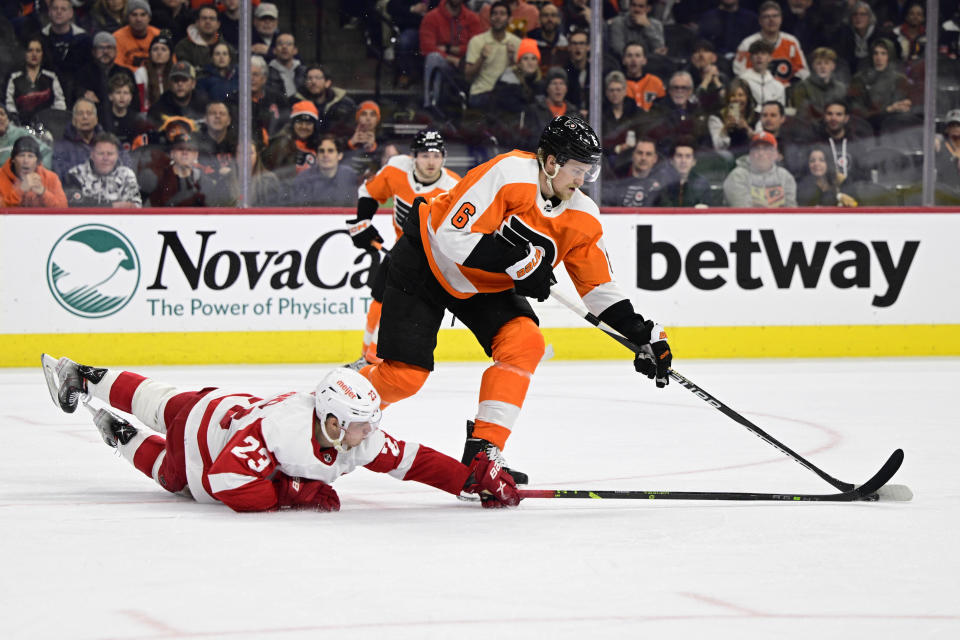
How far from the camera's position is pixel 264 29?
27.6 ft

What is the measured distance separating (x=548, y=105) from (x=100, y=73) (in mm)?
2773

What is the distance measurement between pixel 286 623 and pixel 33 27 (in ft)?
21.7

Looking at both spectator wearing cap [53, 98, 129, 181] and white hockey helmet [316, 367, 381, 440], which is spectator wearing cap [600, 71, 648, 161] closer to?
spectator wearing cap [53, 98, 129, 181]

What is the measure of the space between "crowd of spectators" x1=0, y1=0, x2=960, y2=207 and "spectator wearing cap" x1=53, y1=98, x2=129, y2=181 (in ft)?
0.04

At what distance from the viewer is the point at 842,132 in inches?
359

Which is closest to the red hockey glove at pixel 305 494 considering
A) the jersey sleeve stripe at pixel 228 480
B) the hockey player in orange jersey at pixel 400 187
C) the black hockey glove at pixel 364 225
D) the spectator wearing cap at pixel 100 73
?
the jersey sleeve stripe at pixel 228 480

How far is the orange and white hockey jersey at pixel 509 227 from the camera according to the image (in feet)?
12.8

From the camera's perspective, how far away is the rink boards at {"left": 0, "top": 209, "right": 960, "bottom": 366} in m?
8.09

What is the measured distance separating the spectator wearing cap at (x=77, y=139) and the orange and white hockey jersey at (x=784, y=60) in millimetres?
4160

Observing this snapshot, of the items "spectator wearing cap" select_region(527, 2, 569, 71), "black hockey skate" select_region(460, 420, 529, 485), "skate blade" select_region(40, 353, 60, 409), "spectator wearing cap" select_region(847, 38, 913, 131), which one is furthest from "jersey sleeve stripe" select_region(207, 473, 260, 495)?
"spectator wearing cap" select_region(847, 38, 913, 131)

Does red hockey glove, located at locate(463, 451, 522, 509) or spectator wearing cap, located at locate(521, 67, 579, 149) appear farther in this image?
spectator wearing cap, located at locate(521, 67, 579, 149)

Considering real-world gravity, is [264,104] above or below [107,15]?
below

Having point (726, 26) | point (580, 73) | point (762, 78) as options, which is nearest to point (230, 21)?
point (580, 73)

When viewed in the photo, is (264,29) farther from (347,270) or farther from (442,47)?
(347,270)
